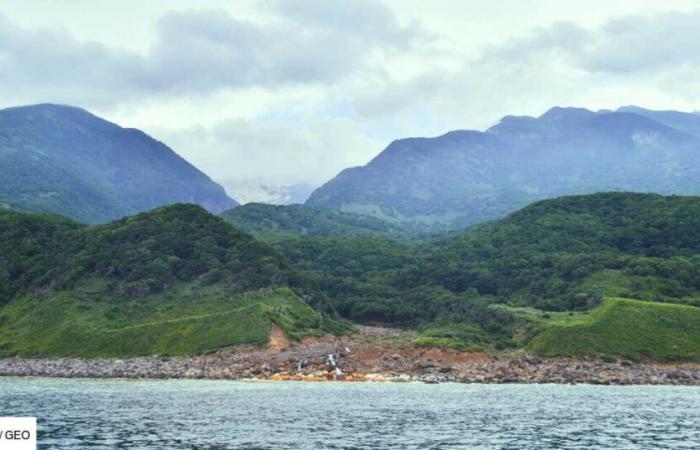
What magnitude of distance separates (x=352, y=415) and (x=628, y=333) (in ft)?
325

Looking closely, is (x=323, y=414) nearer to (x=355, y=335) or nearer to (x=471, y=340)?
(x=471, y=340)

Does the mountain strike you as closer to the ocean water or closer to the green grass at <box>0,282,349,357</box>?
the green grass at <box>0,282,349,357</box>

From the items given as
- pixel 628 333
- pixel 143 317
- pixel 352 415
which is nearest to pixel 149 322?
pixel 143 317

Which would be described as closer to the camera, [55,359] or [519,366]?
[519,366]

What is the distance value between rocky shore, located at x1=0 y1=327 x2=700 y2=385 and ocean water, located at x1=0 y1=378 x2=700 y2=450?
15024 mm

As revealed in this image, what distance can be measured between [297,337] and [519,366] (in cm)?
5178

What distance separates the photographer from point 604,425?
232 ft

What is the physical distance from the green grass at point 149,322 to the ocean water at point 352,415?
145 ft

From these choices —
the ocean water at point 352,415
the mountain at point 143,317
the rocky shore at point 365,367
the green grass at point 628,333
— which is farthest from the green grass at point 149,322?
the green grass at point 628,333

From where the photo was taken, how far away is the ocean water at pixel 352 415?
59.1m

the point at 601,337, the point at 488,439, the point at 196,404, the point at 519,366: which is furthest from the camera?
the point at 601,337

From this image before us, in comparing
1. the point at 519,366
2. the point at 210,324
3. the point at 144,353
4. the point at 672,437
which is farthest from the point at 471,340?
the point at 672,437

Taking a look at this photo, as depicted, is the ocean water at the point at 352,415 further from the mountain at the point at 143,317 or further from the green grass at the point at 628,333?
the mountain at the point at 143,317

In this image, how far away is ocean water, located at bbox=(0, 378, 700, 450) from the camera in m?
59.1
